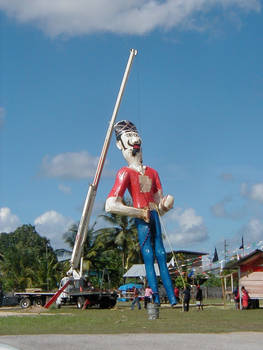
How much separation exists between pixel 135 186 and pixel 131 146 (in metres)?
1.98

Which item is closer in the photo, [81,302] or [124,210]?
[124,210]

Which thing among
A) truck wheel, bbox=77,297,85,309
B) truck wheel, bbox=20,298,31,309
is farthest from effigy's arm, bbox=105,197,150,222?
truck wheel, bbox=20,298,31,309

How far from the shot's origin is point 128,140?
23.7 metres

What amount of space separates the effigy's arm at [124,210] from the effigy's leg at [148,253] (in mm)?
364

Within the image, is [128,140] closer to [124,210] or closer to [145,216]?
[124,210]

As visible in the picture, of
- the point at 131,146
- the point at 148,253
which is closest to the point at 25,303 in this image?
the point at 148,253

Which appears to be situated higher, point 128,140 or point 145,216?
point 128,140

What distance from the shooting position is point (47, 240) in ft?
267

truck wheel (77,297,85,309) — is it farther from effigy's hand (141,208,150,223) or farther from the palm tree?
the palm tree

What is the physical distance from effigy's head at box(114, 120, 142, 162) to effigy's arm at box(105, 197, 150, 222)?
231cm

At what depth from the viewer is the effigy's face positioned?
923 inches

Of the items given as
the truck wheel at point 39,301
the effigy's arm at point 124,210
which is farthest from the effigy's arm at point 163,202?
the truck wheel at point 39,301

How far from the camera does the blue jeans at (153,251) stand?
2173cm

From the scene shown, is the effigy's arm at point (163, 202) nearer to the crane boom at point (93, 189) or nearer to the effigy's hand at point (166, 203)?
the effigy's hand at point (166, 203)
